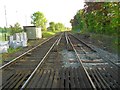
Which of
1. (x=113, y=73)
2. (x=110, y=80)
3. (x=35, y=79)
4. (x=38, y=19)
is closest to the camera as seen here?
(x=110, y=80)

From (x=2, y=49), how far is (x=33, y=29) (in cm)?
2553

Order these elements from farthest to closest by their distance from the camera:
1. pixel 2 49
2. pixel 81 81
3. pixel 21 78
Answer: pixel 2 49, pixel 21 78, pixel 81 81

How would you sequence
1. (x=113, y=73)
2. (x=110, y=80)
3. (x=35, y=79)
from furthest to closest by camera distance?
(x=113, y=73) < (x=35, y=79) < (x=110, y=80)

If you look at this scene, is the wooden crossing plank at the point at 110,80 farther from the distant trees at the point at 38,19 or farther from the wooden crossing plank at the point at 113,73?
the distant trees at the point at 38,19

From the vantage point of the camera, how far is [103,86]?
8.02m

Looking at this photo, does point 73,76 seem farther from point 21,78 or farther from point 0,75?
point 0,75

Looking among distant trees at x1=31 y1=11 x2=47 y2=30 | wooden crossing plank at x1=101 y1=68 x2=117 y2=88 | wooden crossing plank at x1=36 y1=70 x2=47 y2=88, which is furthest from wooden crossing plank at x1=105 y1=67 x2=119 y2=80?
distant trees at x1=31 y1=11 x2=47 y2=30

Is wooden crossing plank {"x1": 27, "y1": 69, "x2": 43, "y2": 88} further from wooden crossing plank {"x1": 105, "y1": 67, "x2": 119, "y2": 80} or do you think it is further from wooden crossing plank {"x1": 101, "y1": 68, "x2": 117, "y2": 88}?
wooden crossing plank {"x1": 105, "y1": 67, "x2": 119, "y2": 80}

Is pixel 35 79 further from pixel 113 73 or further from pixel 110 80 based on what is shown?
pixel 113 73

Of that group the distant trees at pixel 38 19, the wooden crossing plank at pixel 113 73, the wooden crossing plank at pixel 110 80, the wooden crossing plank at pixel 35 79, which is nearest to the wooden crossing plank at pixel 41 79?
the wooden crossing plank at pixel 35 79

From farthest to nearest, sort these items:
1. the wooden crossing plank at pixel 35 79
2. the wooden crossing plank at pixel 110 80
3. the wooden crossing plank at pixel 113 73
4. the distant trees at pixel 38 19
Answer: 1. the distant trees at pixel 38 19
2. the wooden crossing plank at pixel 113 73
3. the wooden crossing plank at pixel 35 79
4. the wooden crossing plank at pixel 110 80

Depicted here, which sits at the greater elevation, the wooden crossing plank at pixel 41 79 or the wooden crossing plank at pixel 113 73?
the wooden crossing plank at pixel 113 73

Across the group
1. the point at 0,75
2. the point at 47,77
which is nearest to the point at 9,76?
the point at 0,75

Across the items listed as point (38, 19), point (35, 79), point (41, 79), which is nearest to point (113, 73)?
point (41, 79)
